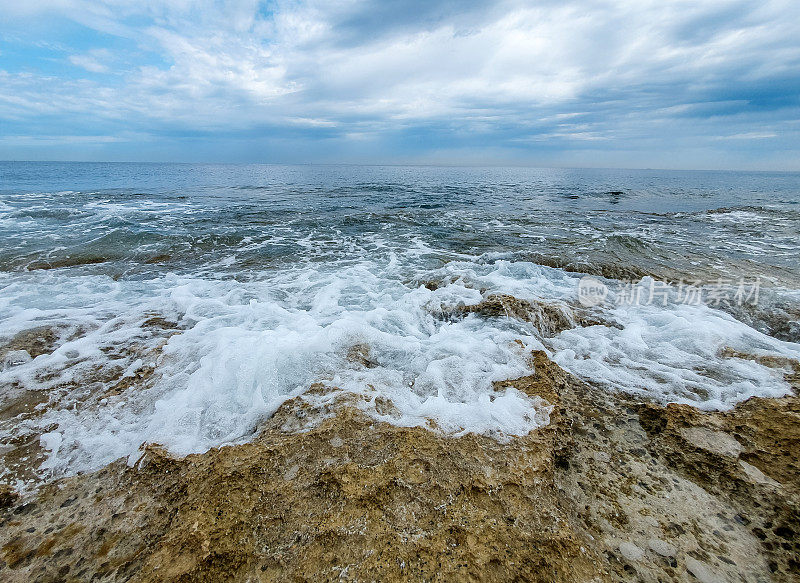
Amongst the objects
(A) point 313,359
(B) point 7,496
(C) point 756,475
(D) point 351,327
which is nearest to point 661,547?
(C) point 756,475

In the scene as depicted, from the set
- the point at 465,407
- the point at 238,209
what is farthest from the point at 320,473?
the point at 238,209

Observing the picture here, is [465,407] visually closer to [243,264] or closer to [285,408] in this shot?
[285,408]

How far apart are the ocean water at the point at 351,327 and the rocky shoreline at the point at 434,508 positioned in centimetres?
32

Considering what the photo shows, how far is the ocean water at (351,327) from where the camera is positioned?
3.25m

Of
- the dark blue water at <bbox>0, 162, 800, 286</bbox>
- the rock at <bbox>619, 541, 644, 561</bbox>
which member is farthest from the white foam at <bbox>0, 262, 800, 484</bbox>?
the dark blue water at <bbox>0, 162, 800, 286</bbox>

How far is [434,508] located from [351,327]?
296 centimetres

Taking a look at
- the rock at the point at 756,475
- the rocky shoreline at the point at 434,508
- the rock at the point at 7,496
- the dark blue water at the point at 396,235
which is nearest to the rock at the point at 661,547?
the rocky shoreline at the point at 434,508

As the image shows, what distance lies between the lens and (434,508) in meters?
2.23

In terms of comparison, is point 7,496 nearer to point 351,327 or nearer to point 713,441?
point 351,327

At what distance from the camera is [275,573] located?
1892 millimetres

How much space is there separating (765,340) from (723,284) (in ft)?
11.0

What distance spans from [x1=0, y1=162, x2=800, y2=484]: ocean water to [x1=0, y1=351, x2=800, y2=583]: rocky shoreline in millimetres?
322

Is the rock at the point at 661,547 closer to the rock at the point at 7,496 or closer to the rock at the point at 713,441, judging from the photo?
the rock at the point at 713,441

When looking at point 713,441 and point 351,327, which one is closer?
point 713,441
